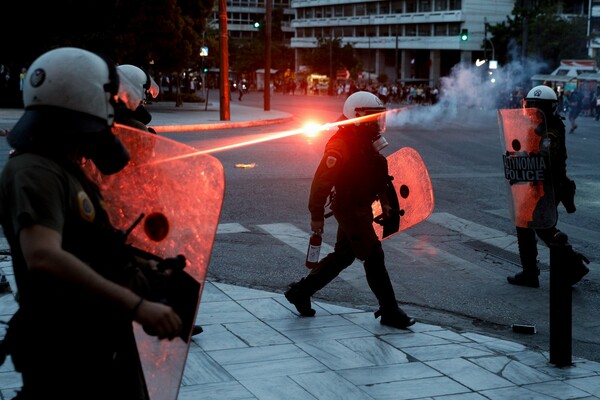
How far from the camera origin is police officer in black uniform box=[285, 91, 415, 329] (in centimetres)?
606

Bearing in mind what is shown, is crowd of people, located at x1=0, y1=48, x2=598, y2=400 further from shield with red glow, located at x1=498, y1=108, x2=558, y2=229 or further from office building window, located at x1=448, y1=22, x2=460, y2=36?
office building window, located at x1=448, y1=22, x2=460, y2=36

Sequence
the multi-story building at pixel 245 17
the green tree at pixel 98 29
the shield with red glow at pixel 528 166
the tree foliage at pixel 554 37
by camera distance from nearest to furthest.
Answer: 1. the shield with red glow at pixel 528 166
2. the green tree at pixel 98 29
3. the tree foliage at pixel 554 37
4. the multi-story building at pixel 245 17

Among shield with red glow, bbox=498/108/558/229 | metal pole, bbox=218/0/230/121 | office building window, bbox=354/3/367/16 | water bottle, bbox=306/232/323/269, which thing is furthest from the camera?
office building window, bbox=354/3/367/16

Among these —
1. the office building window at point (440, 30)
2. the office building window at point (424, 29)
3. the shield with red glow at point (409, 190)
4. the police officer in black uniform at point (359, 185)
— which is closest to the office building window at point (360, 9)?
the office building window at point (424, 29)

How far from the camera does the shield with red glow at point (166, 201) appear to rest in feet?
10.0

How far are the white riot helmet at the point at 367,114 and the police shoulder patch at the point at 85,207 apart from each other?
11.8 ft

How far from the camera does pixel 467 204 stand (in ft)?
39.7

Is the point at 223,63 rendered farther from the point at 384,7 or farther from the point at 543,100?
the point at 384,7

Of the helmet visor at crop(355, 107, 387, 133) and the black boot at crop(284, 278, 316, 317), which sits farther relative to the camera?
the black boot at crop(284, 278, 316, 317)

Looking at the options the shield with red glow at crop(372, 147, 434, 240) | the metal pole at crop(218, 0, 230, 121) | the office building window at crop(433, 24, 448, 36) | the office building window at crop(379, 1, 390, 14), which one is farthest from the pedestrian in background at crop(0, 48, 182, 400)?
the office building window at crop(379, 1, 390, 14)

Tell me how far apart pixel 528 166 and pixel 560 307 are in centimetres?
Answer: 226

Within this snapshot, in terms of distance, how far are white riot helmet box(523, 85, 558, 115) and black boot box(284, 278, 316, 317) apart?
272cm

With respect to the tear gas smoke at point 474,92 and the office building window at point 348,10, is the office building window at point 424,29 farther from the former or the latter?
the tear gas smoke at point 474,92

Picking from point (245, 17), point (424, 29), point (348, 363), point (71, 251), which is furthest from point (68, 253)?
point (245, 17)
